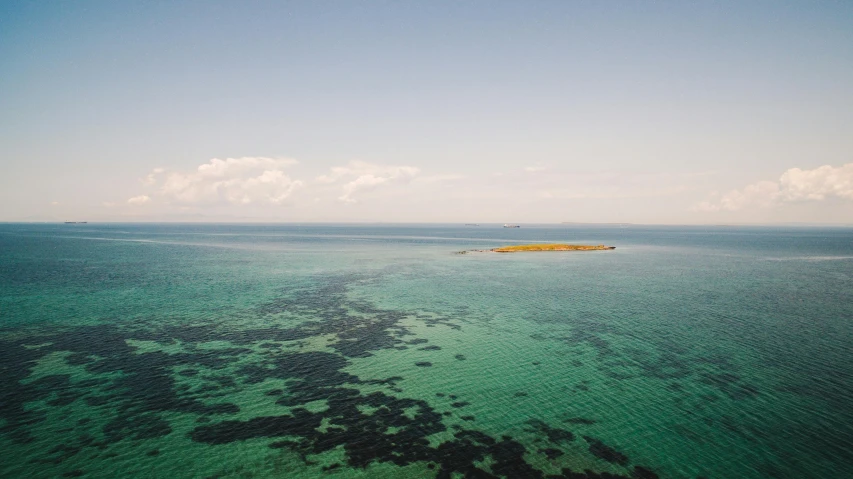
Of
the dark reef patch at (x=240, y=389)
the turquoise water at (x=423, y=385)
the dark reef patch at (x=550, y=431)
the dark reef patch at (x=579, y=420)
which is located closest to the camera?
the turquoise water at (x=423, y=385)

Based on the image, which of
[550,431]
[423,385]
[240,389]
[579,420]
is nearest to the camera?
[550,431]

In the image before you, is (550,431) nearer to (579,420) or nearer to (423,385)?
(579,420)

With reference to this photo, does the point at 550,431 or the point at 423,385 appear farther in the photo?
the point at 423,385

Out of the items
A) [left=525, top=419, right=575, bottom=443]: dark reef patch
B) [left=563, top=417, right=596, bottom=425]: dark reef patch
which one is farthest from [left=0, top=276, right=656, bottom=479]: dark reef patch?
[left=563, top=417, right=596, bottom=425]: dark reef patch

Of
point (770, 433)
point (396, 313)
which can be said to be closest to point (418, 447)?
point (770, 433)

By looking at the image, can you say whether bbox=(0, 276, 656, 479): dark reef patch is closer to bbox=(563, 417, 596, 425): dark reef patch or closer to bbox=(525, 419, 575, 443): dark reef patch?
bbox=(525, 419, 575, 443): dark reef patch

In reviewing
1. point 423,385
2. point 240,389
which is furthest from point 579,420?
point 240,389

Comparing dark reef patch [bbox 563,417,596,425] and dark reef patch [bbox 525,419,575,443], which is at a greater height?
dark reef patch [bbox 563,417,596,425]

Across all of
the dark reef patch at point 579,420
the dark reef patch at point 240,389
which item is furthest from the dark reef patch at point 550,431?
the dark reef patch at point 579,420

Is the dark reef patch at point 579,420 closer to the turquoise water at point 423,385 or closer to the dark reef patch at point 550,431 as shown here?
the turquoise water at point 423,385
